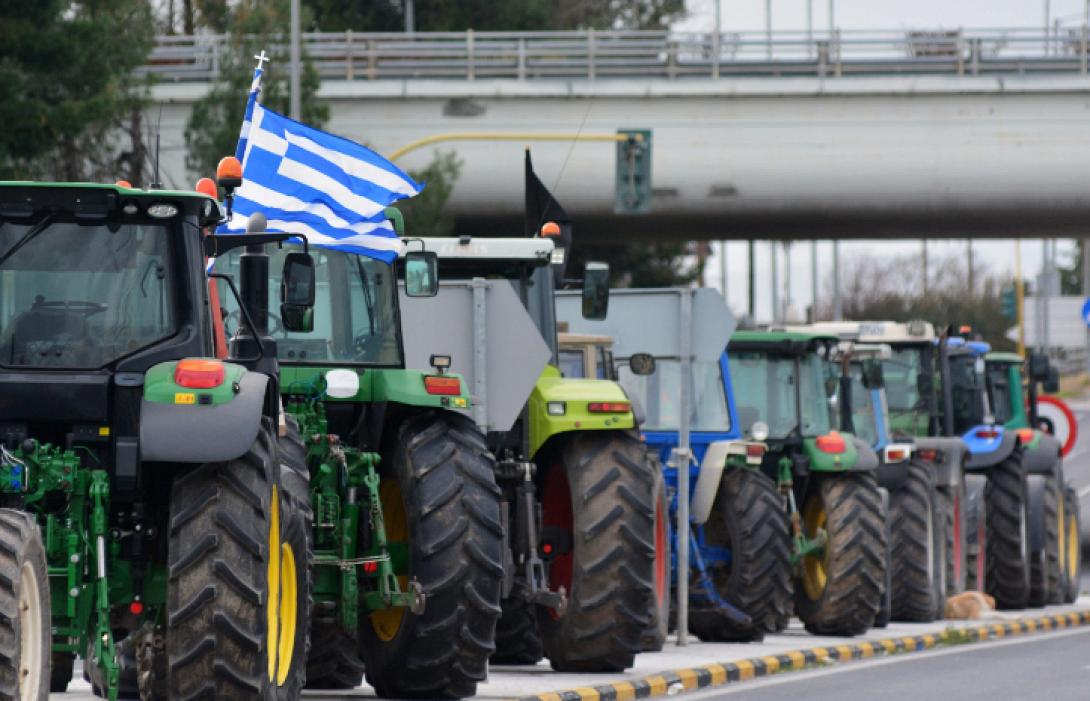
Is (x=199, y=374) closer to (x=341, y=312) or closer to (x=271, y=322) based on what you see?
(x=271, y=322)

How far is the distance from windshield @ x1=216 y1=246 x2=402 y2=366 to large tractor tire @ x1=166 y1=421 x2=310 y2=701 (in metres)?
4.09

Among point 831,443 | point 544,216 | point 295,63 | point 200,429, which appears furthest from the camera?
point 295,63

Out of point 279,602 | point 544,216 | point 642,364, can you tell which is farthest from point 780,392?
point 279,602

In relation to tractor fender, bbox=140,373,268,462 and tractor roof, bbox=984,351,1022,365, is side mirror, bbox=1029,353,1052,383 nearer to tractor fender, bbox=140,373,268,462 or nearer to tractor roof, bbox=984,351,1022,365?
tractor roof, bbox=984,351,1022,365

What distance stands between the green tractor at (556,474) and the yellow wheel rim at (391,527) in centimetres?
93

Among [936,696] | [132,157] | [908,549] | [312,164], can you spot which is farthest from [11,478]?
[132,157]

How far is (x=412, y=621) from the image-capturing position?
45.3 feet

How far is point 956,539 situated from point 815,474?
4058mm

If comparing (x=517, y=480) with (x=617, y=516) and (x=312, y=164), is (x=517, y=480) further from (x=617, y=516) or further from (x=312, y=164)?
(x=312, y=164)

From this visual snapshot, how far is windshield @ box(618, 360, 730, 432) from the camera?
20500mm

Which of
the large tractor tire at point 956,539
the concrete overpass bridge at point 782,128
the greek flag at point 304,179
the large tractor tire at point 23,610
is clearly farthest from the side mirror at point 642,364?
the concrete overpass bridge at point 782,128

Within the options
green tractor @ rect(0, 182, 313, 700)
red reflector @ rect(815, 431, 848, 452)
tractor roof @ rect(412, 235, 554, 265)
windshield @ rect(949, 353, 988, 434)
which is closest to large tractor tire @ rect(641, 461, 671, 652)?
tractor roof @ rect(412, 235, 554, 265)

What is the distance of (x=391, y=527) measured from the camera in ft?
48.0

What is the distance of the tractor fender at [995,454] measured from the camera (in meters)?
26.5
